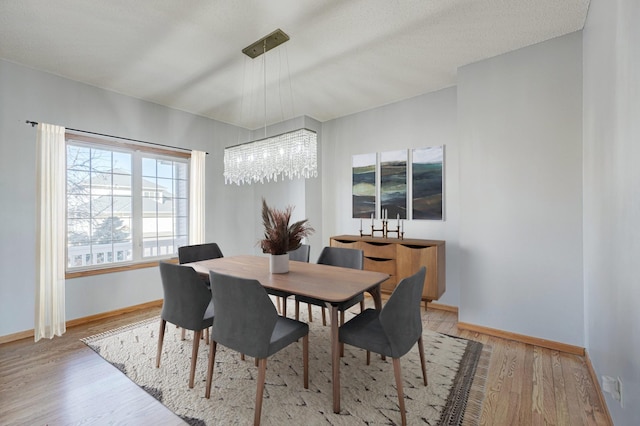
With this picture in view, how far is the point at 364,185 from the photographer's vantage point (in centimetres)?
412

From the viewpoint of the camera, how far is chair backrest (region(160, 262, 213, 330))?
1.95m

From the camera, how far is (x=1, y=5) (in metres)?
1.98

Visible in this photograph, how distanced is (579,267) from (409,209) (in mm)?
1750

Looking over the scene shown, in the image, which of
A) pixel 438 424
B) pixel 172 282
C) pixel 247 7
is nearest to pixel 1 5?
pixel 247 7

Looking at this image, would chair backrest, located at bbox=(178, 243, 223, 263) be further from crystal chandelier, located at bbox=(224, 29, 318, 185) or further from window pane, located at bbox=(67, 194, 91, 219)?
window pane, located at bbox=(67, 194, 91, 219)

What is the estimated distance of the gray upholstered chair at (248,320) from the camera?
1.60m

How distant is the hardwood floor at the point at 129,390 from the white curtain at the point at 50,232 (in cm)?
28

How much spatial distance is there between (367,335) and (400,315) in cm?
27

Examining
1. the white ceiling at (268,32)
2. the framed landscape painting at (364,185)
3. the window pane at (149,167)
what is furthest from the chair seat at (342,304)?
the window pane at (149,167)

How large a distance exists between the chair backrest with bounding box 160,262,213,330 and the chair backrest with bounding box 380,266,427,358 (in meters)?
1.24

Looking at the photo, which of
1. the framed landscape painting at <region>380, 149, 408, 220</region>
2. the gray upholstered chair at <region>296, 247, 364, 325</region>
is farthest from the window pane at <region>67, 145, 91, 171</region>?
the framed landscape painting at <region>380, 149, 408, 220</region>

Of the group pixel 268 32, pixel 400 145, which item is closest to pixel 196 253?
pixel 268 32

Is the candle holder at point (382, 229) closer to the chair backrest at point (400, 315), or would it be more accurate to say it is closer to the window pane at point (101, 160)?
the chair backrest at point (400, 315)

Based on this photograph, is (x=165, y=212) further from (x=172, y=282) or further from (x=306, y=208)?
(x=172, y=282)
